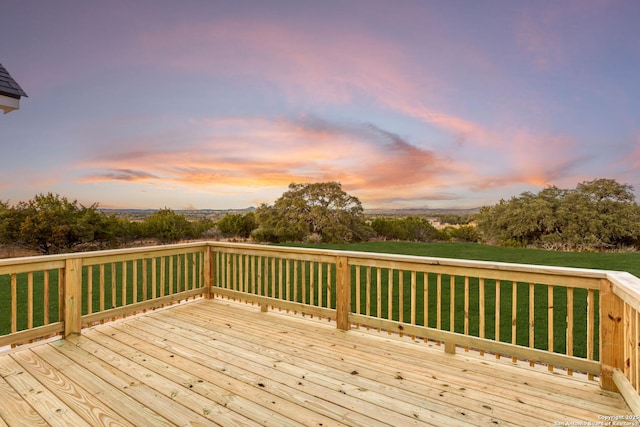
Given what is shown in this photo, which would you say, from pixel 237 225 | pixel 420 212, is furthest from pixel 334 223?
pixel 237 225

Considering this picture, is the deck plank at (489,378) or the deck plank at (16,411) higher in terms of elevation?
the deck plank at (16,411)

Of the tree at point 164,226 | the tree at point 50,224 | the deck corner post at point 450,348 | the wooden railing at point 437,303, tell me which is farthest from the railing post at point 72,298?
the tree at point 164,226

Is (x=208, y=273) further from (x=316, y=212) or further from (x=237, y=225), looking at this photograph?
(x=316, y=212)

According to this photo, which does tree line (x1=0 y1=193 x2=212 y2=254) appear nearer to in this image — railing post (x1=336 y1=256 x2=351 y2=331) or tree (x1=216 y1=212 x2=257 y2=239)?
tree (x1=216 y1=212 x2=257 y2=239)

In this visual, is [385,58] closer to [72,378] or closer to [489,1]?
[489,1]

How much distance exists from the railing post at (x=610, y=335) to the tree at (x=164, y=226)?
39.8ft

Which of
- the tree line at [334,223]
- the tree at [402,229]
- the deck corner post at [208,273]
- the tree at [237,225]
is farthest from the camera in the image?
the tree at [402,229]

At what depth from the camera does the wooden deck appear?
1863 millimetres

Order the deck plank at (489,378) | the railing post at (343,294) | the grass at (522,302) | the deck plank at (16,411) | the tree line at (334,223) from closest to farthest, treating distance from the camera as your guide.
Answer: the deck plank at (16,411) → the deck plank at (489,378) → the railing post at (343,294) → the grass at (522,302) → the tree line at (334,223)

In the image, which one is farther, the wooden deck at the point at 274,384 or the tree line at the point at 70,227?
the tree line at the point at 70,227

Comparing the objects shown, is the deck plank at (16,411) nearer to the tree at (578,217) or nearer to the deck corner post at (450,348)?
the deck corner post at (450,348)

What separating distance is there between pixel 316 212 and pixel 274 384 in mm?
11411

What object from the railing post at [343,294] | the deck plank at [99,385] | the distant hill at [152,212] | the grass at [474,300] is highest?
the distant hill at [152,212]

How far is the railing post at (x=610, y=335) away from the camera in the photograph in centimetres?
211
